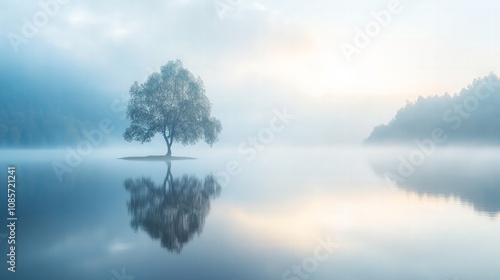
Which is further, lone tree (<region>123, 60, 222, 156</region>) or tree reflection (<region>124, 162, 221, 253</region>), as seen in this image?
lone tree (<region>123, 60, 222, 156</region>)

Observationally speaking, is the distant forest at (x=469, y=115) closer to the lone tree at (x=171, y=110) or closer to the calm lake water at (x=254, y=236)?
the lone tree at (x=171, y=110)

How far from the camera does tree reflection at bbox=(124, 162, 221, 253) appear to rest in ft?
49.1

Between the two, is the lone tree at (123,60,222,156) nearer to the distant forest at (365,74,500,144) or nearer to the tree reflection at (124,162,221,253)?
the tree reflection at (124,162,221,253)

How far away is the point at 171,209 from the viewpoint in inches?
792

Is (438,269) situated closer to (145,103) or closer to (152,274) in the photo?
(152,274)

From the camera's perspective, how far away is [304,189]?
103ft

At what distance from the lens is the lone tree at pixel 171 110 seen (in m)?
77.8

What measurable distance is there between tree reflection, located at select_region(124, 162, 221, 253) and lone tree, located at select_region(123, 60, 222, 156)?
154 feet

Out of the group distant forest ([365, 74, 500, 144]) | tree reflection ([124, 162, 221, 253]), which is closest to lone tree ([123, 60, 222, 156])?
tree reflection ([124, 162, 221, 253])

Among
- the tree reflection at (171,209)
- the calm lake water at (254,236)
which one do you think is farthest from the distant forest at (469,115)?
the tree reflection at (171,209)

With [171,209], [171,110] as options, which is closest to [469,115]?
[171,110]

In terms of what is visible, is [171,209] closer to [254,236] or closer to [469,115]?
[254,236]

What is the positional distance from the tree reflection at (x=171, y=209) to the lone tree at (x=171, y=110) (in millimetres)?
46946

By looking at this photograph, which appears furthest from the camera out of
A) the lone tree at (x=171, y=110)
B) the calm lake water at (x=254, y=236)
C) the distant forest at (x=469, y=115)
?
the distant forest at (x=469, y=115)
